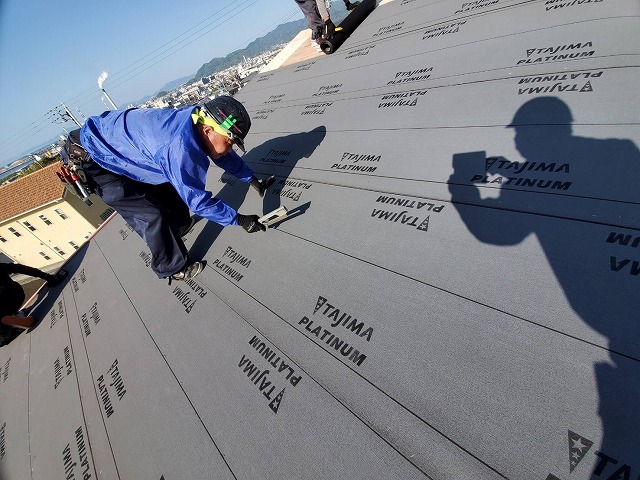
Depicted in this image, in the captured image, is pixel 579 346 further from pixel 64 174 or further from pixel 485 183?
pixel 64 174

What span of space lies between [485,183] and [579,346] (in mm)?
1316

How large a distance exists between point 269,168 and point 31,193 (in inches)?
1127

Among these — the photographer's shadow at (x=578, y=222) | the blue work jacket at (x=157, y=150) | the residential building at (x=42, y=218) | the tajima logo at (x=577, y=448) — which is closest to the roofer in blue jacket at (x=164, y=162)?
the blue work jacket at (x=157, y=150)

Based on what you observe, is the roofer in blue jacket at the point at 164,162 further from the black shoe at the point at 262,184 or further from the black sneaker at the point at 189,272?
the black shoe at the point at 262,184

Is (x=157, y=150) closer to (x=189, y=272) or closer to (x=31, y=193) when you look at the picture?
(x=189, y=272)

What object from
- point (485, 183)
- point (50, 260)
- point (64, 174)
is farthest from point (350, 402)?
point (50, 260)

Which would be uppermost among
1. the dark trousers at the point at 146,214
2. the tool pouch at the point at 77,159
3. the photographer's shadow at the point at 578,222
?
the tool pouch at the point at 77,159

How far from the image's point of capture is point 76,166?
3.01 m

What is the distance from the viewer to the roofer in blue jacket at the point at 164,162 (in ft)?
8.55

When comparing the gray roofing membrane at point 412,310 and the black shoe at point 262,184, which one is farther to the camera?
the black shoe at point 262,184

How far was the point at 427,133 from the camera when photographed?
3.06 meters

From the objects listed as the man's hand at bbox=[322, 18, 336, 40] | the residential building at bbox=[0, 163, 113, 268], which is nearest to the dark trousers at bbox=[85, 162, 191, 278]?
the man's hand at bbox=[322, 18, 336, 40]

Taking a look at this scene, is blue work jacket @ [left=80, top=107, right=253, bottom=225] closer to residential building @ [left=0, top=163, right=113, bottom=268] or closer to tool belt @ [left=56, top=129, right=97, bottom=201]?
tool belt @ [left=56, top=129, right=97, bottom=201]

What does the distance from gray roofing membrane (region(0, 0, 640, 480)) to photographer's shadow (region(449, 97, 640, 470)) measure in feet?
0.03
